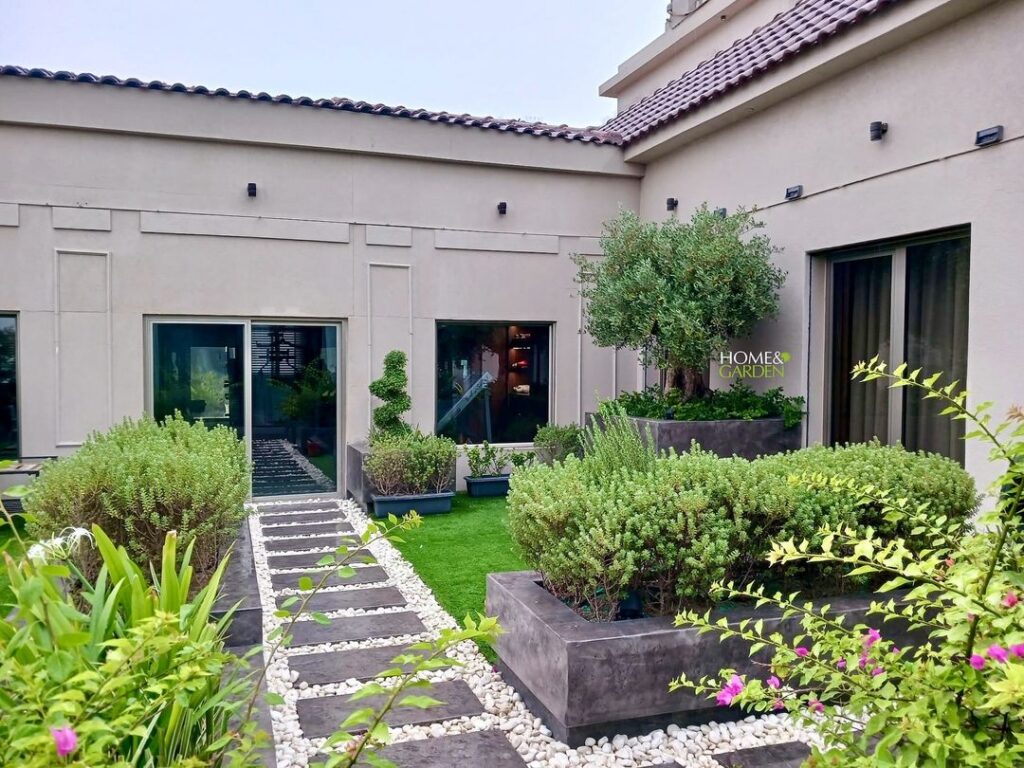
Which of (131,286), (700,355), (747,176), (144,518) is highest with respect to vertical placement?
(747,176)

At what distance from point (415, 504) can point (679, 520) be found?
17.0ft

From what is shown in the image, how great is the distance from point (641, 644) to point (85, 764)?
8.49 ft

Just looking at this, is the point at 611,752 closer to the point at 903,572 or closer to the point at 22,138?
the point at 903,572

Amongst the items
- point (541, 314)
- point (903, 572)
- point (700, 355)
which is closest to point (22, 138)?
point (541, 314)

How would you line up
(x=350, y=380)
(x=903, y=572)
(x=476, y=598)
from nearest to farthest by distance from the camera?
(x=903, y=572) < (x=476, y=598) < (x=350, y=380)

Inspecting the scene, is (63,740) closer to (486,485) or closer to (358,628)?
(358,628)

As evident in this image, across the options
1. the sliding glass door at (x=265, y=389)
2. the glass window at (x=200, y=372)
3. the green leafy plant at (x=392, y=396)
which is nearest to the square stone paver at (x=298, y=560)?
the green leafy plant at (x=392, y=396)

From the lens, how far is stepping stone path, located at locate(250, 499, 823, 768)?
11.2 feet

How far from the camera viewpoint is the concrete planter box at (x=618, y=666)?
3.41 m

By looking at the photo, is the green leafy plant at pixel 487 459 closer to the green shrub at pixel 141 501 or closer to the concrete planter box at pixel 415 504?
the concrete planter box at pixel 415 504

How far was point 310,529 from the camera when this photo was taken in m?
8.17

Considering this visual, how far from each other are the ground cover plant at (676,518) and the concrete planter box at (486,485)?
205 inches

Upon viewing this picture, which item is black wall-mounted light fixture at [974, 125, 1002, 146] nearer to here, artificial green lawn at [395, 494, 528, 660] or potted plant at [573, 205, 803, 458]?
potted plant at [573, 205, 803, 458]

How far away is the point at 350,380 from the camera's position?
32.0ft
